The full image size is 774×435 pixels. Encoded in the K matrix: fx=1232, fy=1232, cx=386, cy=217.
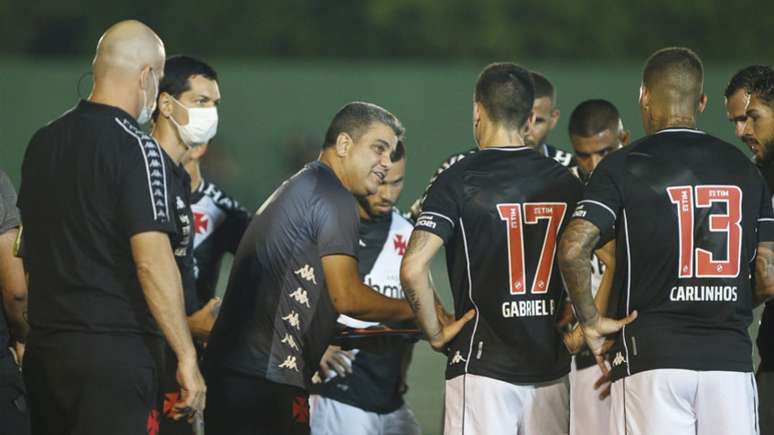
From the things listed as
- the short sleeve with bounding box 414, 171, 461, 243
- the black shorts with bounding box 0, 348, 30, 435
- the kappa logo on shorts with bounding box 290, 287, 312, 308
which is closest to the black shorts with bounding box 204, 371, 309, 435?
the kappa logo on shorts with bounding box 290, 287, 312, 308

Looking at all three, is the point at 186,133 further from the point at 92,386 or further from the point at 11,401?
the point at 92,386

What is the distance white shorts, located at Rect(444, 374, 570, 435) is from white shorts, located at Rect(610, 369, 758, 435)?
1.55 ft

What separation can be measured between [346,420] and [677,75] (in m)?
2.72

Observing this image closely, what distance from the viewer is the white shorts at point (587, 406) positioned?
650 centimetres

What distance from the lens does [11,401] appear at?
5570 millimetres

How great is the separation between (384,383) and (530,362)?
1559 mm

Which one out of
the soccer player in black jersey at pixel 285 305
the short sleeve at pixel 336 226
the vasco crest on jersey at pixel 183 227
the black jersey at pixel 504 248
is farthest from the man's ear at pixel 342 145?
the vasco crest on jersey at pixel 183 227

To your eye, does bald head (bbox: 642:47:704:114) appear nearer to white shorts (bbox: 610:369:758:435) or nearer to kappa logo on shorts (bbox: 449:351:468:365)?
white shorts (bbox: 610:369:758:435)

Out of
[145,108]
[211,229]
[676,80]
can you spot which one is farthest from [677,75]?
[211,229]

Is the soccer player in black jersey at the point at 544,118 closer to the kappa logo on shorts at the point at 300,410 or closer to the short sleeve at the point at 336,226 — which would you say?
the short sleeve at the point at 336,226

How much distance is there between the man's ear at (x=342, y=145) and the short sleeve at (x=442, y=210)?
585 millimetres

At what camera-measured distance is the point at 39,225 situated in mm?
5027

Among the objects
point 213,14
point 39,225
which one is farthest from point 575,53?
point 39,225

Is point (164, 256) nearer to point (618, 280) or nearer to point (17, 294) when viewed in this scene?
point (17, 294)
